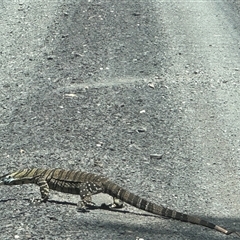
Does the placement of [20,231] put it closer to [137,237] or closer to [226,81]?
[137,237]

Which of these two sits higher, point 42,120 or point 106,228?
point 106,228

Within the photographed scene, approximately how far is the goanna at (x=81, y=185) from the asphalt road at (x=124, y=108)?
9 cm

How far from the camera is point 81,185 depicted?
690 centimetres

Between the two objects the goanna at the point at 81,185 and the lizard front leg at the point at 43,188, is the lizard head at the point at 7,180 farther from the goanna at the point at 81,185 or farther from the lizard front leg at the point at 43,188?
the lizard front leg at the point at 43,188

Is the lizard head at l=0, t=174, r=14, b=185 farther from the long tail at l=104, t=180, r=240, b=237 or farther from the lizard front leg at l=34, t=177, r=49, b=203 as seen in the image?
the long tail at l=104, t=180, r=240, b=237

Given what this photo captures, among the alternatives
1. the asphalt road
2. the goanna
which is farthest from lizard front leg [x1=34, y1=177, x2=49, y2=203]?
the asphalt road

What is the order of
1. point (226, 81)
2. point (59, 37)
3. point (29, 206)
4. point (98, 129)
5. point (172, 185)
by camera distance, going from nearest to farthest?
point (29, 206)
point (172, 185)
point (98, 129)
point (226, 81)
point (59, 37)

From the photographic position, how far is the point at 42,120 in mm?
9055

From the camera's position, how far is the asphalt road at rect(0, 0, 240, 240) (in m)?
6.68

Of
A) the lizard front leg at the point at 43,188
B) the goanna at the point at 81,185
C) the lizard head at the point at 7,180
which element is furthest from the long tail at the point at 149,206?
the lizard head at the point at 7,180

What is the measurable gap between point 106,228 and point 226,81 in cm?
480

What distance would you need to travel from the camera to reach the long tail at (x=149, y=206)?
20.8 ft

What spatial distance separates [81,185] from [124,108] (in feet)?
8.89

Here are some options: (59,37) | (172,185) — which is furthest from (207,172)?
(59,37)
